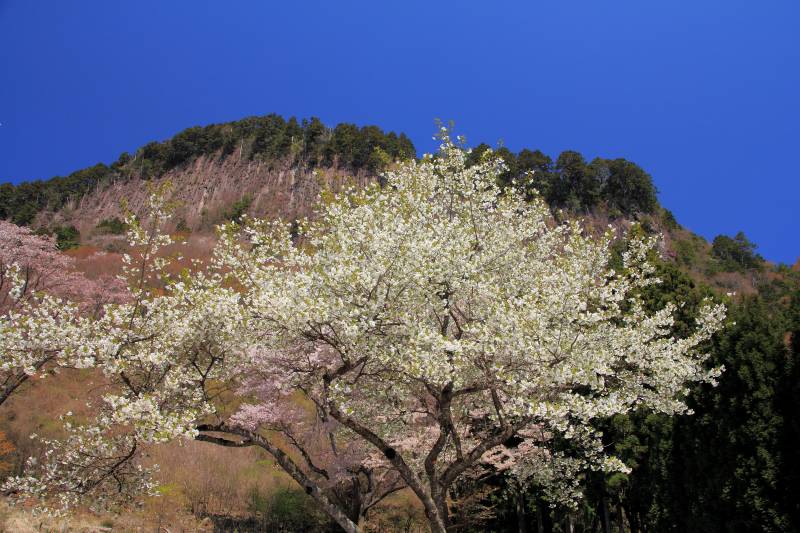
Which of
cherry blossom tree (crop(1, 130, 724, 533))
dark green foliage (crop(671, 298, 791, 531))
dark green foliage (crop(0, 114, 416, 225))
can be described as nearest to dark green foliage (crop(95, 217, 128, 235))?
dark green foliage (crop(0, 114, 416, 225))

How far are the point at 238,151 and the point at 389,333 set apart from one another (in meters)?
98.7

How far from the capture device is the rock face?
85.2m

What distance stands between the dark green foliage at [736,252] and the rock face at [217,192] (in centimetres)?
5038

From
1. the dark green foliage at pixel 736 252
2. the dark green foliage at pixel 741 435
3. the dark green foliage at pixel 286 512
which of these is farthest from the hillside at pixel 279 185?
the dark green foliage at pixel 741 435

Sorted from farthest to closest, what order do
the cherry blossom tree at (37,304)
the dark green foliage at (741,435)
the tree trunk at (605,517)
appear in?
the tree trunk at (605,517), the dark green foliage at (741,435), the cherry blossom tree at (37,304)

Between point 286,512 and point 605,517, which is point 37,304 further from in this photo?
point 605,517

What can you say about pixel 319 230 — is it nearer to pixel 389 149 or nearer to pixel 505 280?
pixel 505 280

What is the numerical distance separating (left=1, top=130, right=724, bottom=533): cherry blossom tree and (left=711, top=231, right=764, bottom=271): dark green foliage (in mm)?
62460

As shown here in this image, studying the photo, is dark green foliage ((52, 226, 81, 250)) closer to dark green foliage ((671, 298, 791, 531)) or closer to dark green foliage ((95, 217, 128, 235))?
dark green foliage ((95, 217, 128, 235))

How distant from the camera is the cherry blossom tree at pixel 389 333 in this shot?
29.5 ft

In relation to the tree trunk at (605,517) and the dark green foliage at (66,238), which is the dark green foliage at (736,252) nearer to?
the tree trunk at (605,517)

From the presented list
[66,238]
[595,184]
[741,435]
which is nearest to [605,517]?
[741,435]

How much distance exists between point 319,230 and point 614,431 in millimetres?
14794

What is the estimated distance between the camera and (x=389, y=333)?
33.0ft
